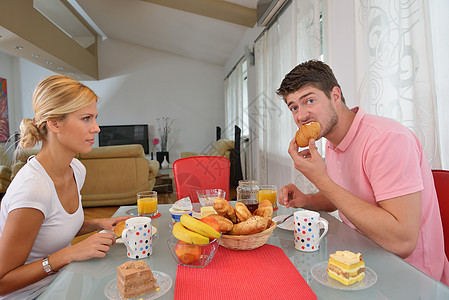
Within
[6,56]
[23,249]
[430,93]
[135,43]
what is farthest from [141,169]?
[6,56]

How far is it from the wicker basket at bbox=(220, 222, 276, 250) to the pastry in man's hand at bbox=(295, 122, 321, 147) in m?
0.42

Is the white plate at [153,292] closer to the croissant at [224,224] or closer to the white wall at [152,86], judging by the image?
the croissant at [224,224]

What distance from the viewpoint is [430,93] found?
4.03 feet

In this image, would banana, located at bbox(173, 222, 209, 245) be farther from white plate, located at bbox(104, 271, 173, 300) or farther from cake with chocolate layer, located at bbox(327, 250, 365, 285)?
cake with chocolate layer, located at bbox(327, 250, 365, 285)

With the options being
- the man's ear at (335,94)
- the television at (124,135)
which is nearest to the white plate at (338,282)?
the man's ear at (335,94)

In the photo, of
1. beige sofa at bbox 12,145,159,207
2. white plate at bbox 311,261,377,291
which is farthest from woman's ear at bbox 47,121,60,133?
beige sofa at bbox 12,145,159,207

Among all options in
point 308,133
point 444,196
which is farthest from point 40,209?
point 444,196

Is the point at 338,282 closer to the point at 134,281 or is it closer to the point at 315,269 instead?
the point at 315,269

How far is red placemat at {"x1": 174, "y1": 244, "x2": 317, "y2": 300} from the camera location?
65cm

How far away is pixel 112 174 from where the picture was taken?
4.15 meters

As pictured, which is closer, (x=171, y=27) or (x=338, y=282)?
(x=338, y=282)

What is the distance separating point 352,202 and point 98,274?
0.77m

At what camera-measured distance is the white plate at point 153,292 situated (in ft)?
2.11

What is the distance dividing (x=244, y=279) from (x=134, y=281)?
0.26m
